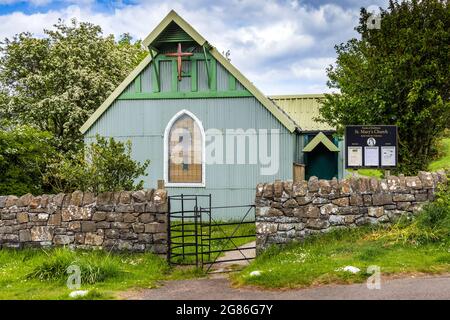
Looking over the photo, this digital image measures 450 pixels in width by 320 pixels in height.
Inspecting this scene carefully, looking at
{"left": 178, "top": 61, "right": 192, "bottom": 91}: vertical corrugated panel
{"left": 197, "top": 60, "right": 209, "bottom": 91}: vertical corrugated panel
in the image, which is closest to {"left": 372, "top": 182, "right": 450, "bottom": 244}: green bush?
{"left": 197, "top": 60, "right": 209, "bottom": 91}: vertical corrugated panel

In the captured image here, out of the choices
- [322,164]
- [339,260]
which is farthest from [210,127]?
[339,260]

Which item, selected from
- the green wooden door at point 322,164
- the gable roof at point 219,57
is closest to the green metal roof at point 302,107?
the green wooden door at point 322,164

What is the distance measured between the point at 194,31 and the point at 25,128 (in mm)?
7702

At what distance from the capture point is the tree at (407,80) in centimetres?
1589

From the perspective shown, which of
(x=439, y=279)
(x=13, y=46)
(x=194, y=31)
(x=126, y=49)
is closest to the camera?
(x=439, y=279)

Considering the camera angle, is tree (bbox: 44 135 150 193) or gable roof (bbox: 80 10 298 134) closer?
tree (bbox: 44 135 150 193)

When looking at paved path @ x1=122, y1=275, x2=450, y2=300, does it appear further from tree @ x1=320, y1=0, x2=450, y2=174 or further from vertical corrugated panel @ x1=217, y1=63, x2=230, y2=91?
vertical corrugated panel @ x1=217, y1=63, x2=230, y2=91

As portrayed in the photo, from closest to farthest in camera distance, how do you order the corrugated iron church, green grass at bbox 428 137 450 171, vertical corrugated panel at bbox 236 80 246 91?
the corrugated iron church
vertical corrugated panel at bbox 236 80 246 91
green grass at bbox 428 137 450 171

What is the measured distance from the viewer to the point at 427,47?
51.8 feet

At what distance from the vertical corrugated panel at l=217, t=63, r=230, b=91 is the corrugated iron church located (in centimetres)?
4

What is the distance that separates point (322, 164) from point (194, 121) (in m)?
7.13

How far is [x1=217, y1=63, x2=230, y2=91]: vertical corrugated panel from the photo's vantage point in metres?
19.7

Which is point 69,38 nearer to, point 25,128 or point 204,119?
point 25,128
